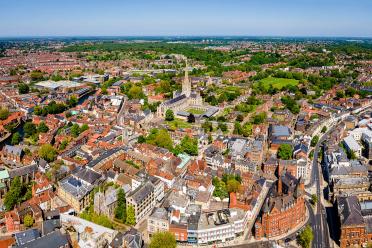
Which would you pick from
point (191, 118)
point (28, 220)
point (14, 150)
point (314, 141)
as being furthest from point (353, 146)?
point (14, 150)

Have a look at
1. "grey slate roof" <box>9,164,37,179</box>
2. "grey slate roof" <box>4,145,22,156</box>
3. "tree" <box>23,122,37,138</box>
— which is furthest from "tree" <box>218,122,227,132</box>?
"grey slate roof" <box>4,145,22,156</box>

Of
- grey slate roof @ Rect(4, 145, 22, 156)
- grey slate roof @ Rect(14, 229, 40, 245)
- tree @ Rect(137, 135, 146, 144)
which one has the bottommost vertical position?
grey slate roof @ Rect(14, 229, 40, 245)

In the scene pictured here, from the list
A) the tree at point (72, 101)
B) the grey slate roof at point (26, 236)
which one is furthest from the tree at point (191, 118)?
the grey slate roof at point (26, 236)

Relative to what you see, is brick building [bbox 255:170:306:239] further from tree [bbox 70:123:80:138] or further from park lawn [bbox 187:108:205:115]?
park lawn [bbox 187:108:205:115]

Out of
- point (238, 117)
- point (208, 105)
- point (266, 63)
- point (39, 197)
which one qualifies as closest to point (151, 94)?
point (208, 105)

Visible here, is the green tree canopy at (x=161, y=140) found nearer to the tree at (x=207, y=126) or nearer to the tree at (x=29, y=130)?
the tree at (x=207, y=126)

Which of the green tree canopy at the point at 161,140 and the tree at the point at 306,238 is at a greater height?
the green tree canopy at the point at 161,140

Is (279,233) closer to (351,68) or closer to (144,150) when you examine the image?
(144,150)
